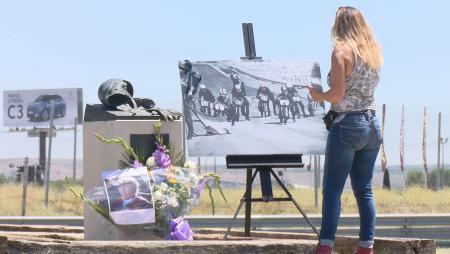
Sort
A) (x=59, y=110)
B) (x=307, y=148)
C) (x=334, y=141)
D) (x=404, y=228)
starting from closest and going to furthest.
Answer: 1. (x=334, y=141)
2. (x=307, y=148)
3. (x=404, y=228)
4. (x=59, y=110)

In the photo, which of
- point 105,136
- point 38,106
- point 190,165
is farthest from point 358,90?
point 38,106

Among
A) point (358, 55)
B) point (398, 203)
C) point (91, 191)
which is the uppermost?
point (358, 55)

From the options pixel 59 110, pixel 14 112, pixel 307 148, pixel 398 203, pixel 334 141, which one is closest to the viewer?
pixel 334 141

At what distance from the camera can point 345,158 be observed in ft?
22.4

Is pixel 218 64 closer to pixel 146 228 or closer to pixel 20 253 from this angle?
pixel 146 228

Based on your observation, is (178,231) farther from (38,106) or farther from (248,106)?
(38,106)

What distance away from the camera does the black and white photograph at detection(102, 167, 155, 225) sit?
771cm

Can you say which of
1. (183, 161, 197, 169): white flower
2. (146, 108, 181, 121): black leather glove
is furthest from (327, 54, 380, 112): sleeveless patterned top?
(146, 108, 181, 121): black leather glove

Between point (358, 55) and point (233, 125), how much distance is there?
242 cm

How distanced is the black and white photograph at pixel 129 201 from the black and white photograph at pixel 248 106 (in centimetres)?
133

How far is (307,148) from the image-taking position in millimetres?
8992

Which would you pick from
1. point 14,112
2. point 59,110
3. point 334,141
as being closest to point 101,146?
point 334,141

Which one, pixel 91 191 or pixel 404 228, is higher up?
pixel 91 191

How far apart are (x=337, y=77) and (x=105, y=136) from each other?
2269mm
